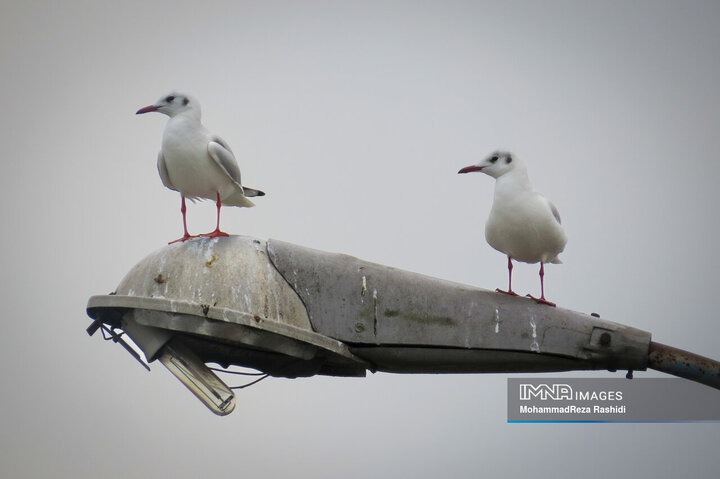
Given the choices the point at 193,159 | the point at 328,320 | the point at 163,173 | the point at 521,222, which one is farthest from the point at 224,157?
the point at 521,222

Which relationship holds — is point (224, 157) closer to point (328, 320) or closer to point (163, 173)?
point (163, 173)

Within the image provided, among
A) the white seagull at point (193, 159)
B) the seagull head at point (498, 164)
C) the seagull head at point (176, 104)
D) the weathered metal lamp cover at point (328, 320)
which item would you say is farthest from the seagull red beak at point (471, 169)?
the seagull head at point (176, 104)

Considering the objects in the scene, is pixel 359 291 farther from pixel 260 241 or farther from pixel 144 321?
pixel 144 321

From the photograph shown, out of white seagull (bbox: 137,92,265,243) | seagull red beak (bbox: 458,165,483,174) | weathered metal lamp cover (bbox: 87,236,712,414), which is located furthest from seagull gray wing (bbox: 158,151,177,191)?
seagull red beak (bbox: 458,165,483,174)

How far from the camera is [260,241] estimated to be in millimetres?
10070

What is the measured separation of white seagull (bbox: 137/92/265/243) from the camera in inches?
433

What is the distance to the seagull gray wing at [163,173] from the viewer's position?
36.8ft

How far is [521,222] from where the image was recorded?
34.8ft

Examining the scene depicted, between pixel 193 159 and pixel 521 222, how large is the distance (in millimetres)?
3486

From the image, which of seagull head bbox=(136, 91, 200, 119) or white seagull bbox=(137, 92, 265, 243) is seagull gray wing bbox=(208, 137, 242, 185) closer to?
white seagull bbox=(137, 92, 265, 243)

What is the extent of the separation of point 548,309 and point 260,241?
9.27ft

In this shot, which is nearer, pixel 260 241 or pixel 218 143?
pixel 260 241

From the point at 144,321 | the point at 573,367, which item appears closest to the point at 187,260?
the point at 144,321

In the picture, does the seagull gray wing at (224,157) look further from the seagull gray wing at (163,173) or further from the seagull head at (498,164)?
the seagull head at (498,164)
